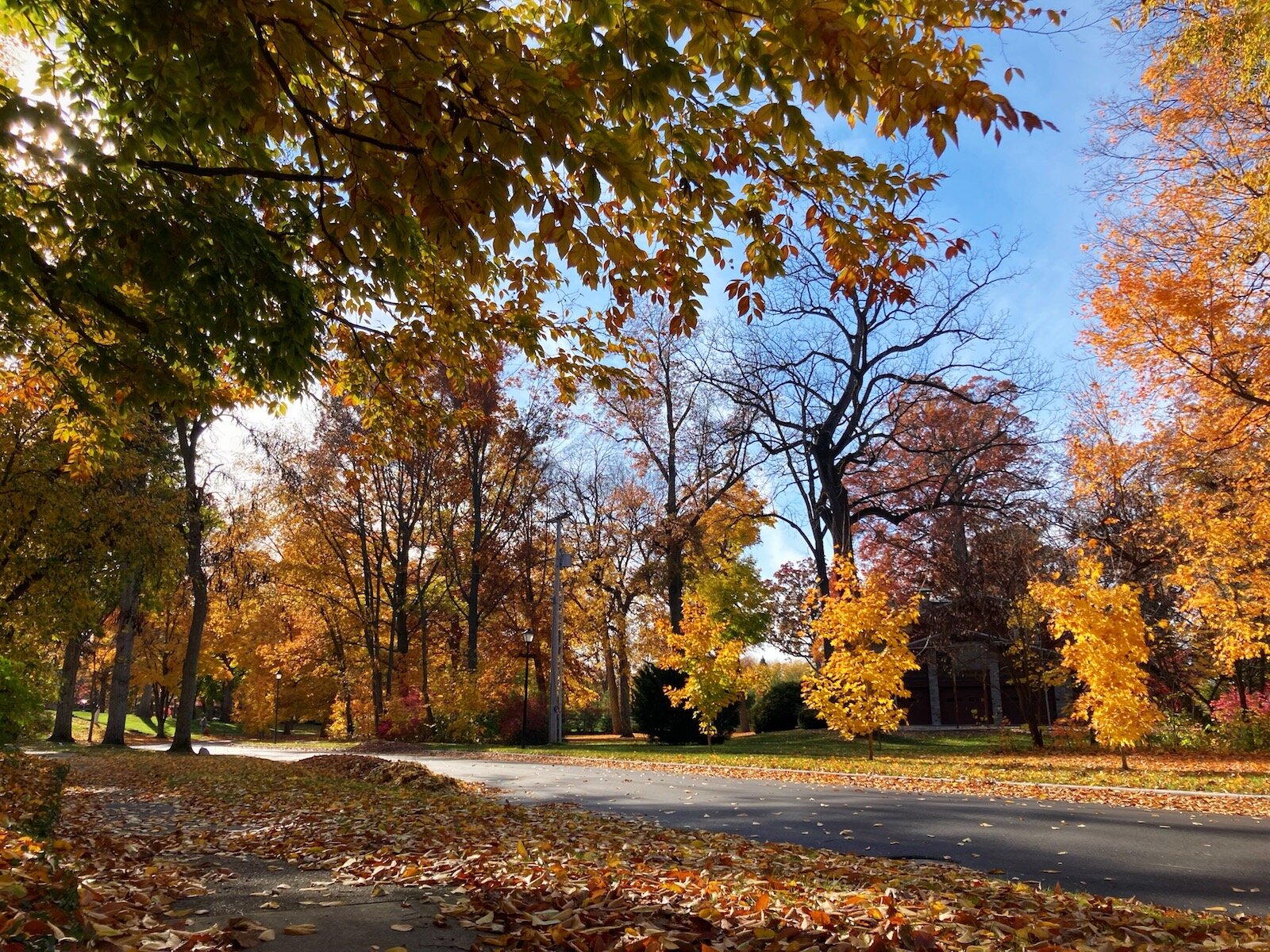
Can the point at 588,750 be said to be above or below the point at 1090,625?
below

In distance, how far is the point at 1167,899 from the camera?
18.5ft

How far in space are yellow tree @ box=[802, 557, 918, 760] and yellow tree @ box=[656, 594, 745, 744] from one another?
4.59 meters

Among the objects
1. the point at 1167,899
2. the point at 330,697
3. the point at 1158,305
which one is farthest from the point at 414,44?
the point at 330,697

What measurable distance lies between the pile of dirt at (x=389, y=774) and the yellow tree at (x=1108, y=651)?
10974 millimetres

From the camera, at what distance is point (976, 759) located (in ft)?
56.7

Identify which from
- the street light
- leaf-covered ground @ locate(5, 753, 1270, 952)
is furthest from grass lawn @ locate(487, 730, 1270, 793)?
the street light

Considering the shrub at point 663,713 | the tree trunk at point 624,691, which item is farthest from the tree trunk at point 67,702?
the tree trunk at point 624,691

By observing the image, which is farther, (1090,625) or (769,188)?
(1090,625)

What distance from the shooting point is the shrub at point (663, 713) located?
2581cm

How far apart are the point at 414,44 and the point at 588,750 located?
22.0 metres

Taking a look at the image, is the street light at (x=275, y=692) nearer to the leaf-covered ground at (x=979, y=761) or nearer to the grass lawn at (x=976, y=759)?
the grass lawn at (x=976, y=759)

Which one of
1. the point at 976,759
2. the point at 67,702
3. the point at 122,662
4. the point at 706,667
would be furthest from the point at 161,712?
the point at 976,759

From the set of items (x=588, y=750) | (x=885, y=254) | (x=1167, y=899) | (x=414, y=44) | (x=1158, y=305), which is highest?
(x=1158, y=305)

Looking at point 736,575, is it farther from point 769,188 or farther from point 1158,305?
point 769,188
